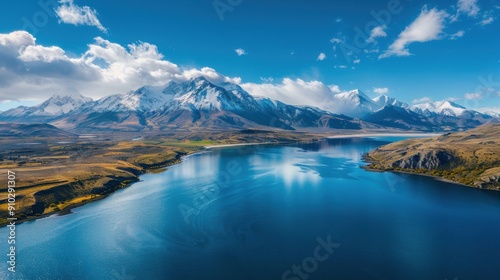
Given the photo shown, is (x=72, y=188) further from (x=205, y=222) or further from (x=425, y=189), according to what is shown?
(x=425, y=189)

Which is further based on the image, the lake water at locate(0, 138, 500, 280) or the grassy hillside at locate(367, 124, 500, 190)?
the grassy hillside at locate(367, 124, 500, 190)

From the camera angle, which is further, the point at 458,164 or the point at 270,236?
the point at 458,164

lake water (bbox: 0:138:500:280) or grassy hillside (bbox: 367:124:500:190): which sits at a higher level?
grassy hillside (bbox: 367:124:500:190)

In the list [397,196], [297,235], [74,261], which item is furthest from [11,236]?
[397,196]

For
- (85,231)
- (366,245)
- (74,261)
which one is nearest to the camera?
(74,261)

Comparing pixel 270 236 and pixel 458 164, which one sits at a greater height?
pixel 458 164

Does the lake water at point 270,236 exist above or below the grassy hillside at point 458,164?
below

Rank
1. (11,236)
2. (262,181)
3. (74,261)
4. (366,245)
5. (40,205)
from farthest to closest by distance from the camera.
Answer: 1. (262,181)
2. (40,205)
3. (11,236)
4. (366,245)
5. (74,261)

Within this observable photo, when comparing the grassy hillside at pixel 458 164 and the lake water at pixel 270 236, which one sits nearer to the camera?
the lake water at pixel 270 236
